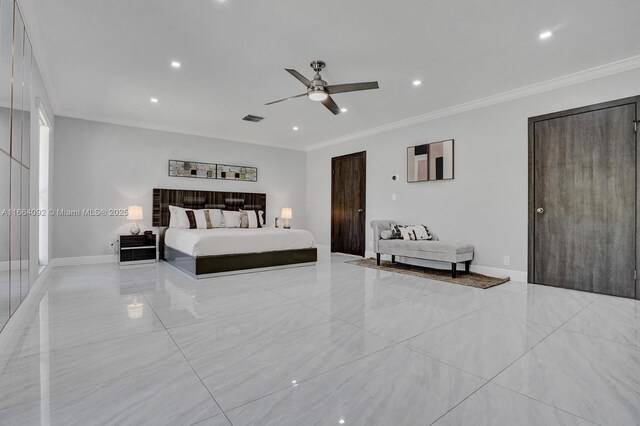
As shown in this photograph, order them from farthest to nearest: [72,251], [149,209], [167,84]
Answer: [149,209], [72,251], [167,84]

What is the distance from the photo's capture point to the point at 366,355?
6.84 feet

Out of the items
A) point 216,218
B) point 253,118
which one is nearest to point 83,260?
point 216,218

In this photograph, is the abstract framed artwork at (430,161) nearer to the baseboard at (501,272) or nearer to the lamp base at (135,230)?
the baseboard at (501,272)

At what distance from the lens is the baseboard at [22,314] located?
2225 millimetres

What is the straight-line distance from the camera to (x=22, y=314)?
2.83m

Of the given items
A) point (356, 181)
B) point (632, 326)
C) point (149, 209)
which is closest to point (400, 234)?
point (356, 181)

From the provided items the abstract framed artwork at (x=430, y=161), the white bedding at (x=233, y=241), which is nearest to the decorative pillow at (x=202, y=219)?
the white bedding at (x=233, y=241)

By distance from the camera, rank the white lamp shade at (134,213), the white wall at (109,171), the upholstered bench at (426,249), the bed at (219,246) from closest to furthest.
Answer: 1. the bed at (219,246)
2. the upholstered bench at (426,249)
3. the white wall at (109,171)
4. the white lamp shade at (134,213)

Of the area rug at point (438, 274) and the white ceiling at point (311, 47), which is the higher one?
the white ceiling at point (311, 47)

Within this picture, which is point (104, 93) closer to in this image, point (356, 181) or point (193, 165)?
point (193, 165)

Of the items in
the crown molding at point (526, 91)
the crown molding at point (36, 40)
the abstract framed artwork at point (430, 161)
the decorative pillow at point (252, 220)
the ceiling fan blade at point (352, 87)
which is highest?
the crown molding at point (36, 40)

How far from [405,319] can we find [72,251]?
5.62 metres

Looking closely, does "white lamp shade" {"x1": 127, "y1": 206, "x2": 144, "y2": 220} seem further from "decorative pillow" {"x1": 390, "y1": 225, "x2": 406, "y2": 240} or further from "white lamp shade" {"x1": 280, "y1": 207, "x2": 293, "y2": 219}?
"decorative pillow" {"x1": 390, "y1": 225, "x2": 406, "y2": 240}

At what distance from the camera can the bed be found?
14.6 feet
